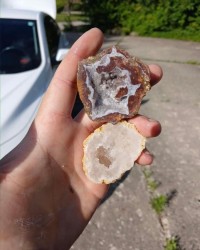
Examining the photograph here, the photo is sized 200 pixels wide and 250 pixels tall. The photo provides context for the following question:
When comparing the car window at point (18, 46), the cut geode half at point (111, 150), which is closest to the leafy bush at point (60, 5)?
the car window at point (18, 46)

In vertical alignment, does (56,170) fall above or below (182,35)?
above

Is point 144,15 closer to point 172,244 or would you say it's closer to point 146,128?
point 172,244

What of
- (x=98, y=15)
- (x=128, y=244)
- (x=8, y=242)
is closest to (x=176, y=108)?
(x=128, y=244)

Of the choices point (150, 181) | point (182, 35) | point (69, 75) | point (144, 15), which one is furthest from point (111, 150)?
point (144, 15)

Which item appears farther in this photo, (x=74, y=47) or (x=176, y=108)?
(x=176, y=108)

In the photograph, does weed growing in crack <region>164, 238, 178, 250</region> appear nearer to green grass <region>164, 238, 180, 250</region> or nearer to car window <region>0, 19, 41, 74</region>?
green grass <region>164, 238, 180, 250</region>

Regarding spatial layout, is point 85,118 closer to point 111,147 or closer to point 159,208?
point 111,147

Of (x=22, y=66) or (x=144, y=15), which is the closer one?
(x=22, y=66)
